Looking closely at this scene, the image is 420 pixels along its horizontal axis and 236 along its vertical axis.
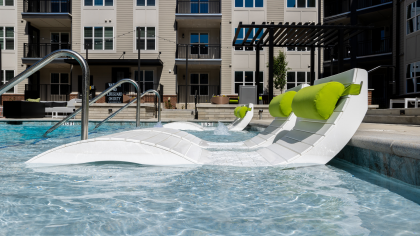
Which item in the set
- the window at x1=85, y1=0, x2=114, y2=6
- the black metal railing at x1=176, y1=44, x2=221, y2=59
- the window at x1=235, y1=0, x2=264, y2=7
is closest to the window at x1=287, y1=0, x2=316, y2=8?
the window at x1=235, y1=0, x2=264, y2=7

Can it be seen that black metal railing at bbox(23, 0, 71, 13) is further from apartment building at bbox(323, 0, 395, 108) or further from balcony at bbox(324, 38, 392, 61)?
balcony at bbox(324, 38, 392, 61)

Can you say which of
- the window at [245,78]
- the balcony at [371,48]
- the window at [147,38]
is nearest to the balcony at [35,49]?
the window at [147,38]

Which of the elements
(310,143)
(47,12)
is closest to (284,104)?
(310,143)

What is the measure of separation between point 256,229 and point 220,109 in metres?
12.0

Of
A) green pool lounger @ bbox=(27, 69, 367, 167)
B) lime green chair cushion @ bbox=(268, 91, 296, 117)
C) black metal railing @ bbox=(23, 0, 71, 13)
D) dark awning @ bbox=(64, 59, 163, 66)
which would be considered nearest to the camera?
green pool lounger @ bbox=(27, 69, 367, 167)

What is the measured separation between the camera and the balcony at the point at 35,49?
65.6ft

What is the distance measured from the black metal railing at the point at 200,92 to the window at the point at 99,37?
5.58 meters

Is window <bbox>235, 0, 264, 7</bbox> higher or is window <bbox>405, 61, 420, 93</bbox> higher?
window <bbox>235, 0, 264, 7</bbox>

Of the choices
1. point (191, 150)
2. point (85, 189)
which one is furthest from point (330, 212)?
point (191, 150)

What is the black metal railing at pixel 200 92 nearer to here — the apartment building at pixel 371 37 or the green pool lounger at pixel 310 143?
the apartment building at pixel 371 37

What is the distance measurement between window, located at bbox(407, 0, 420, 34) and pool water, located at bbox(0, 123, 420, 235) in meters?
16.3

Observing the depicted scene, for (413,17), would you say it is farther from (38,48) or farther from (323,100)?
(38,48)

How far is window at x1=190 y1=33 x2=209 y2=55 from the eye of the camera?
2104 cm

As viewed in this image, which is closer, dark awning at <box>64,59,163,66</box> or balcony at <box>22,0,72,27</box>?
dark awning at <box>64,59,163,66</box>
